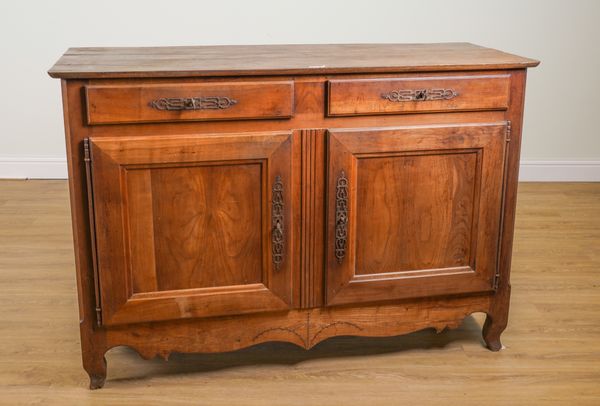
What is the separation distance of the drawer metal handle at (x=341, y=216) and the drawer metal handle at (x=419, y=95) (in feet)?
0.70

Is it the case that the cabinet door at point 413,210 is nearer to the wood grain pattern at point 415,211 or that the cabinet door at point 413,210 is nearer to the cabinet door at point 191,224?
the wood grain pattern at point 415,211

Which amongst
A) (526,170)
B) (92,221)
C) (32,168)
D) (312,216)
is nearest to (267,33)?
(32,168)

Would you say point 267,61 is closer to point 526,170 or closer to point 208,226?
point 208,226

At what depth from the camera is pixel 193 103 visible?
1.84 metres

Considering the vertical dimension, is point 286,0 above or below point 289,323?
above

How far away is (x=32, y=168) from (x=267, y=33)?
126 cm

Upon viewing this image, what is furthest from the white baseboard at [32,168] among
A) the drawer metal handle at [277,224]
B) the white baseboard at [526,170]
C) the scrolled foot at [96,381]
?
the drawer metal handle at [277,224]

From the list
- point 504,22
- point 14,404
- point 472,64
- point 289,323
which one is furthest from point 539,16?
point 14,404

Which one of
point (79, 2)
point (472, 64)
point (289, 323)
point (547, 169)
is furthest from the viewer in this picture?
point (547, 169)

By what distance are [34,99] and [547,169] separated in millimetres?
2415

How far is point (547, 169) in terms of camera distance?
3.90 metres

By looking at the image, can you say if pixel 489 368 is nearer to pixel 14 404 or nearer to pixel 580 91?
pixel 14 404

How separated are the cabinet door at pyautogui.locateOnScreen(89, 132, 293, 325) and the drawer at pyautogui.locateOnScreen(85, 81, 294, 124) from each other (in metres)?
0.05

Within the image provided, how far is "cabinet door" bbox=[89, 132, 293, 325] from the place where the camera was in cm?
187
